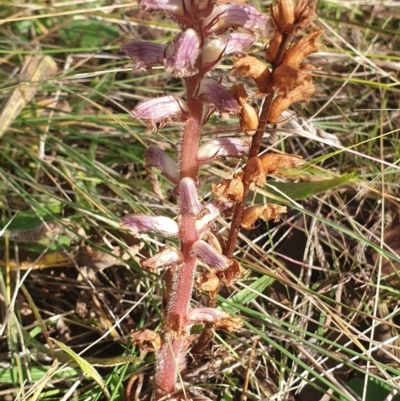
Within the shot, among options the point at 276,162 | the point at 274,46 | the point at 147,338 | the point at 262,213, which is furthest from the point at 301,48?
the point at 147,338

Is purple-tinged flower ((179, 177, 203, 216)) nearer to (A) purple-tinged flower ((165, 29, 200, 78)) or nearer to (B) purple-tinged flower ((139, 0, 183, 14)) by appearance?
(A) purple-tinged flower ((165, 29, 200, 78))

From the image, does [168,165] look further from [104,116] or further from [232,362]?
[104,116]

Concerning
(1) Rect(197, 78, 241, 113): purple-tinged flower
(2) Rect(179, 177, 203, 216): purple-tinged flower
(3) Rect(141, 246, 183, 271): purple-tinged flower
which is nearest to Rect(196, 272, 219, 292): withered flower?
(3) Rect(141, 246, 183, 271): purple-tinged flower

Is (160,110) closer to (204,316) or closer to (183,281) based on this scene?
(183,281)

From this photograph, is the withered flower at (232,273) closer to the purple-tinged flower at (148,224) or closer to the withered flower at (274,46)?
the purple-tinged flower at (148,224)

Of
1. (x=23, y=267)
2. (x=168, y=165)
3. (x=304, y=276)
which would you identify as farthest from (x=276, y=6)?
(x=23, y=267)

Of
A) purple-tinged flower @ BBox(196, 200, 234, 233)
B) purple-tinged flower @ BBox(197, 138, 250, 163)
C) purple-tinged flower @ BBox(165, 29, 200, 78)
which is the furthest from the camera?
purple-tinged flower @ BBox(196, 200, 234, 233)

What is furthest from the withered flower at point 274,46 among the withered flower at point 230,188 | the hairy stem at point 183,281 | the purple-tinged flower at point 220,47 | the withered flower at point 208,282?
the withered flower at point 208,282
